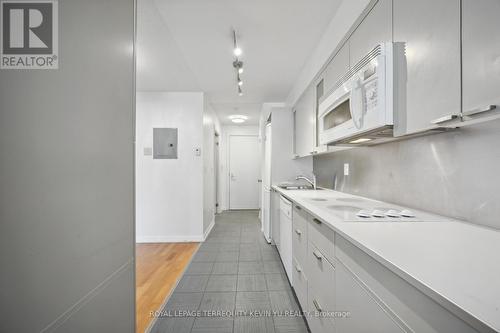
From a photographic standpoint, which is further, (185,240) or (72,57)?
(185,240)

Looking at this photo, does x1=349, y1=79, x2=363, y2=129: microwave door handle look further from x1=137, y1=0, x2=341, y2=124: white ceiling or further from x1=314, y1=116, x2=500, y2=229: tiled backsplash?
x1=137, y1=0, x2=341, y2=124: white ceiling

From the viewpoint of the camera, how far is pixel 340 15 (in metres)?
1.70

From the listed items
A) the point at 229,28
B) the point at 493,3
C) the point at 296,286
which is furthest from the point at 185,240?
the point at 493,3

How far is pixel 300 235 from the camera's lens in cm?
177

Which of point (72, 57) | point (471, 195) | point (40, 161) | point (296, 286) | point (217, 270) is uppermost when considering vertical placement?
point (72, 57)

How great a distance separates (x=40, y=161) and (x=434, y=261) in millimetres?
1134

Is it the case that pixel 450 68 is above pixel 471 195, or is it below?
above

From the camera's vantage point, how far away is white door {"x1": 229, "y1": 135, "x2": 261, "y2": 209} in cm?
648

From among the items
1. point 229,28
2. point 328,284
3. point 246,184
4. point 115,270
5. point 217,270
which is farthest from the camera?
point 246,184

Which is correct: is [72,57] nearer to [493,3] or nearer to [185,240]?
[493,3]

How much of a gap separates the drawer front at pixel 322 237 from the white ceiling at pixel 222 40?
5.56 ft

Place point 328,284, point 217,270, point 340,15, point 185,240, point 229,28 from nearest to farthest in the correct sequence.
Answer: point 328,284, point 340,15, point 229,28, point 217,270, point 185,240

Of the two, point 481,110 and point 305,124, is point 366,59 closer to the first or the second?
point 481,110

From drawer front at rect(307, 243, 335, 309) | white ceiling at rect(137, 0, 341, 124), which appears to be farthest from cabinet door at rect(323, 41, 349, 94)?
drawer front at rect(307, 243, 335, 309)
